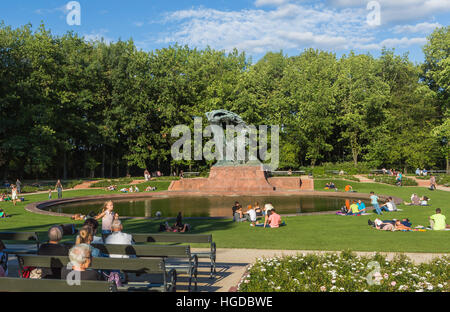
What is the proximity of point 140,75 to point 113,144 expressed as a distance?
10600 mm

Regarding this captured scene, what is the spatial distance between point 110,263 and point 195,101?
52837 mm

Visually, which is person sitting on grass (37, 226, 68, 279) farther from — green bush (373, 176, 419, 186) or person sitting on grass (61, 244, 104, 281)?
green bush (373, 176, 419, 186)

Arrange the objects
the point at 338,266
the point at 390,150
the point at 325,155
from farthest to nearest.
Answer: the point at 325,155 < the point at 390,150 < the point at 338,266

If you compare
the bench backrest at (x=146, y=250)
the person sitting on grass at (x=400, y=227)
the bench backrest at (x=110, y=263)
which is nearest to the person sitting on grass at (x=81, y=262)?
the bench backrest at (x=110, y=263)

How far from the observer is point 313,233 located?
1425 centimetres

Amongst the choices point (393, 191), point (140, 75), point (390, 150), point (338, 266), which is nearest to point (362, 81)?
point (390, 150)

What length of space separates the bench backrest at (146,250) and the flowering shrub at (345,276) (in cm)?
130

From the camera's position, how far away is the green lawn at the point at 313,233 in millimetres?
11859

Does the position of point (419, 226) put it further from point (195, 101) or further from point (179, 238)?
point (195, 101)

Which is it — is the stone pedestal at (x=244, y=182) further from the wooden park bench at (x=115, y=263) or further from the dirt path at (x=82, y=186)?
the wooden park bench at (x=115, y=263)

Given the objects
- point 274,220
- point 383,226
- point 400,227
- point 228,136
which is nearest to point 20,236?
point 274,220

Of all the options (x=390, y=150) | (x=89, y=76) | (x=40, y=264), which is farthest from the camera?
(x=390, y=150)
